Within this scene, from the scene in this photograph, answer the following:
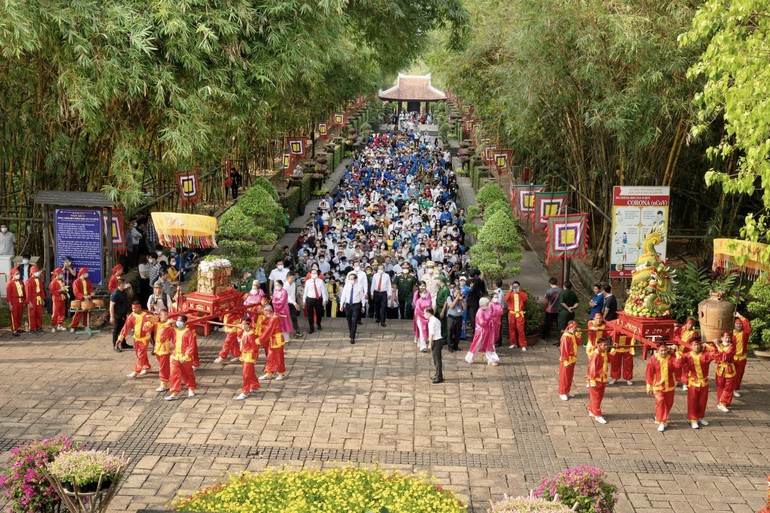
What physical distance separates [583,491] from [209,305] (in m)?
6.97

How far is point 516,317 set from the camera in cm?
1402

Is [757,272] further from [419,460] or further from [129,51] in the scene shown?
[129,51]

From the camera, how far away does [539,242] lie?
948 inches

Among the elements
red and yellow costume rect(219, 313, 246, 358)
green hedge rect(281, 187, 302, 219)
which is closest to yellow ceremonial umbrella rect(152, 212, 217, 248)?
red and yellow costume rect(219, 313, 246, 358)

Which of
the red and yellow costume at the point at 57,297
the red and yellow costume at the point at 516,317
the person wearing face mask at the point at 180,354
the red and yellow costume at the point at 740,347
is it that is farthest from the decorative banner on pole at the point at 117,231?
the red and yellow costume at the point at 740,347

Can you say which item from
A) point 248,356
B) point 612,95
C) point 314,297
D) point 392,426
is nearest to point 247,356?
point 248,356

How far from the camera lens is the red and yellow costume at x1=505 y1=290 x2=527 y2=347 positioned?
1401 cm

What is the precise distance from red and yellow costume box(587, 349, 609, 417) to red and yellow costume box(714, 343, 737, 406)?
58.5 inches

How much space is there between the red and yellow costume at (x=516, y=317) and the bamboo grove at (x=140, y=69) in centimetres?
506

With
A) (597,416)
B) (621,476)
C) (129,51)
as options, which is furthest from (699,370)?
(129,51)

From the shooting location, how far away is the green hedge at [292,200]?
25156mm

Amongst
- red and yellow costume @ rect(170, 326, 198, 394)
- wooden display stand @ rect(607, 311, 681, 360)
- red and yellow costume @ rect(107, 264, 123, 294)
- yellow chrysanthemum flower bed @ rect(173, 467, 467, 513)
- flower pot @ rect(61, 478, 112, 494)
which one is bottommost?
yellow chrysanthemum flower bed @ rect(173, 467, 467, 513)

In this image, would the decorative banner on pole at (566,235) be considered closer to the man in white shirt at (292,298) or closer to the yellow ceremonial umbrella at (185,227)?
the man in white shirt at (292,298)

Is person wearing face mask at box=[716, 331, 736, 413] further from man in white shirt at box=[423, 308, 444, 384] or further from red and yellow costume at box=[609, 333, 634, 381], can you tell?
man in white shirt at box=[423, 308, 444, 384]
